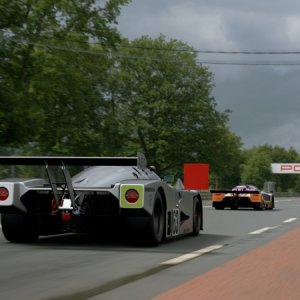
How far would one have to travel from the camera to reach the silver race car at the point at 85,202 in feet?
34.1

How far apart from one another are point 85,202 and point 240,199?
20796mm

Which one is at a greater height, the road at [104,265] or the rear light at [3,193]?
the rear light at [3,193]

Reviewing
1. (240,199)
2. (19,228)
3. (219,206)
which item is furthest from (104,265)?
(219,206)

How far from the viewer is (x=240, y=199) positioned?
30828 millimetres

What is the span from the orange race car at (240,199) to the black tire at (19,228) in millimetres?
19922

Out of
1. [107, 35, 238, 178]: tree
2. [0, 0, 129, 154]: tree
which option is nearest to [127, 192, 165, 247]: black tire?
[0, 0, 129, 154]: tree

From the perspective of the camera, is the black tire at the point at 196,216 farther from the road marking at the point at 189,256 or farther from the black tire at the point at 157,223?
the black tire at the point at 157,223

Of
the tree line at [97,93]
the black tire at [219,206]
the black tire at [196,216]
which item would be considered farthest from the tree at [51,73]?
the black tire at [196,216]

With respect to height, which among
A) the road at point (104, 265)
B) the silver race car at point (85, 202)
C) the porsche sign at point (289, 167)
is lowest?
the road at point (104, 265)

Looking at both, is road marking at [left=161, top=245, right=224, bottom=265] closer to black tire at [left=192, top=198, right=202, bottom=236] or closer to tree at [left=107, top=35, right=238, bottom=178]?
black tire at [left=192, top=198, right=202, bottom=236]

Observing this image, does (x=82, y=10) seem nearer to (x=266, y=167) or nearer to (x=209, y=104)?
(x=209, y=104)

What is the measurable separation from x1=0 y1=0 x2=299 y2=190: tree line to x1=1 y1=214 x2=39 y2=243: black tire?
9994mm

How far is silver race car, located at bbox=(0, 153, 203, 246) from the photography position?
34.1 ft

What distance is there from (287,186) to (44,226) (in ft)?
529
